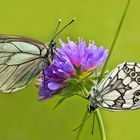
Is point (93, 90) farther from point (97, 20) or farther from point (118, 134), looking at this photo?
point (97, 20)

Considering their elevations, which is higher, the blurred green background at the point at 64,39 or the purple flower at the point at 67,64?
the blurred green background at the point at 64,39

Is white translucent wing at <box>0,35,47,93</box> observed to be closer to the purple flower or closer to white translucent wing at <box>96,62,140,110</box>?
the purple flower

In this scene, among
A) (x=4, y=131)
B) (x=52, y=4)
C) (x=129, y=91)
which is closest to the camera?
(x=129, y=91)

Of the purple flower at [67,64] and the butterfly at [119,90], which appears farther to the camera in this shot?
the purple flower at [67,64]

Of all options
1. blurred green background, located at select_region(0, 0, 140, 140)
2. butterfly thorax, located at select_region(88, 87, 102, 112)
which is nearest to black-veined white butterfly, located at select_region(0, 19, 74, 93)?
butterfly thorax, located at select_region(88, 87, 102, 112)

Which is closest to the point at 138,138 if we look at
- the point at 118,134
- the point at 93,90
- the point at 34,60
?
the point at 118,134

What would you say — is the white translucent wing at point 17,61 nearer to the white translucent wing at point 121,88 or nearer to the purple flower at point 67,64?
the purple flower at point 67,64

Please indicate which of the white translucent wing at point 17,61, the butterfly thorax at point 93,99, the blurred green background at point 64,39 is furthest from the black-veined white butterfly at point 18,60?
the blurred green background at point 64,39
